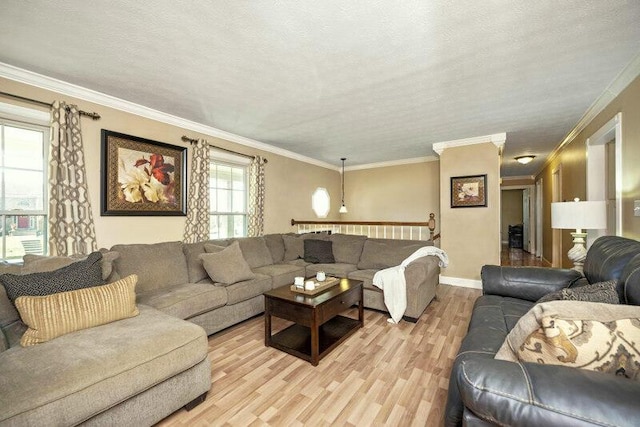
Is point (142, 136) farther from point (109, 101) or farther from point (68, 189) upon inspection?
point (68, 189)

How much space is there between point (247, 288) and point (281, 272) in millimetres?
587

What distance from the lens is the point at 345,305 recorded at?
2.61 meters

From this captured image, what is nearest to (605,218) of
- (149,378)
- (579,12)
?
(579,12)

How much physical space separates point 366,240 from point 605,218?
2.60 meters

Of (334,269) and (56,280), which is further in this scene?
(334,269)

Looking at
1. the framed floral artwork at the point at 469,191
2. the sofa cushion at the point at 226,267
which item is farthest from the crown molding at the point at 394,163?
the sofa cushion at the point at 226,267

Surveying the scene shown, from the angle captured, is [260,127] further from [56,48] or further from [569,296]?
[569,296]

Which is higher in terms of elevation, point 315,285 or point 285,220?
point 285,220

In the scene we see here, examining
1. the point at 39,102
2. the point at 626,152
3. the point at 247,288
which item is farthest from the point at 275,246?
the point at 626,152

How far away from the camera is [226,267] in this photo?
2.89 metres

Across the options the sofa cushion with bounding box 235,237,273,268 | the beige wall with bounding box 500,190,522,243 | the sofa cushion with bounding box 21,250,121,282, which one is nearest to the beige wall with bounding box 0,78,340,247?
the sofa cushion with bounding box 235,237,273,268

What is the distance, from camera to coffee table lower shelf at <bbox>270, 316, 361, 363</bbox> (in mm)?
2287

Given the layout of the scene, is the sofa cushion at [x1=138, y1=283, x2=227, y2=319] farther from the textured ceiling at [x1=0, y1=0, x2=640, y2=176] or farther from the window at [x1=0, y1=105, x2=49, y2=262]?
the textured ceiling at [x1=0, y1=0, x2=640, y2=176]

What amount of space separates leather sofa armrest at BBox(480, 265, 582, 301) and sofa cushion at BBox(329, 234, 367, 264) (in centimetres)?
191
